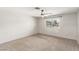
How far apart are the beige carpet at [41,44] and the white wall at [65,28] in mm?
79

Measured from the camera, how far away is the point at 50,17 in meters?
1.22

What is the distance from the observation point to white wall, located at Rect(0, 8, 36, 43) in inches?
44.6

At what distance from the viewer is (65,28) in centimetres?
121

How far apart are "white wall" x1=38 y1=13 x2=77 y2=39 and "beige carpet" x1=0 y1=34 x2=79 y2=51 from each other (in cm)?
8

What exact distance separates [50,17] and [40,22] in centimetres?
17

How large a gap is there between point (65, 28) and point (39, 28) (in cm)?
40

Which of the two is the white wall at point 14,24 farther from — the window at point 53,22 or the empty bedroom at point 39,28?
the window at point 53,22

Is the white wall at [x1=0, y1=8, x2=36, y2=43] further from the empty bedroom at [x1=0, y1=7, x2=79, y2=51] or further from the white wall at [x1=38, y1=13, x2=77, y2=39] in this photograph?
the white wall at [x1=38, y1=13, x2=77, y2=39]

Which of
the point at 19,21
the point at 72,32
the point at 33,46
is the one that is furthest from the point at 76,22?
the point at 19,21

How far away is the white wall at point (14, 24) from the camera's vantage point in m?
1.13

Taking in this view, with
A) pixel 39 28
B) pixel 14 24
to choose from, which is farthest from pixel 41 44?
pixel 14 24

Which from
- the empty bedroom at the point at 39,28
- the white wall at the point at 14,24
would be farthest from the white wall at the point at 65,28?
the white wall at the point at 14,24

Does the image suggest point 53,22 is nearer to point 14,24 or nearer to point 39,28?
point 39,28
